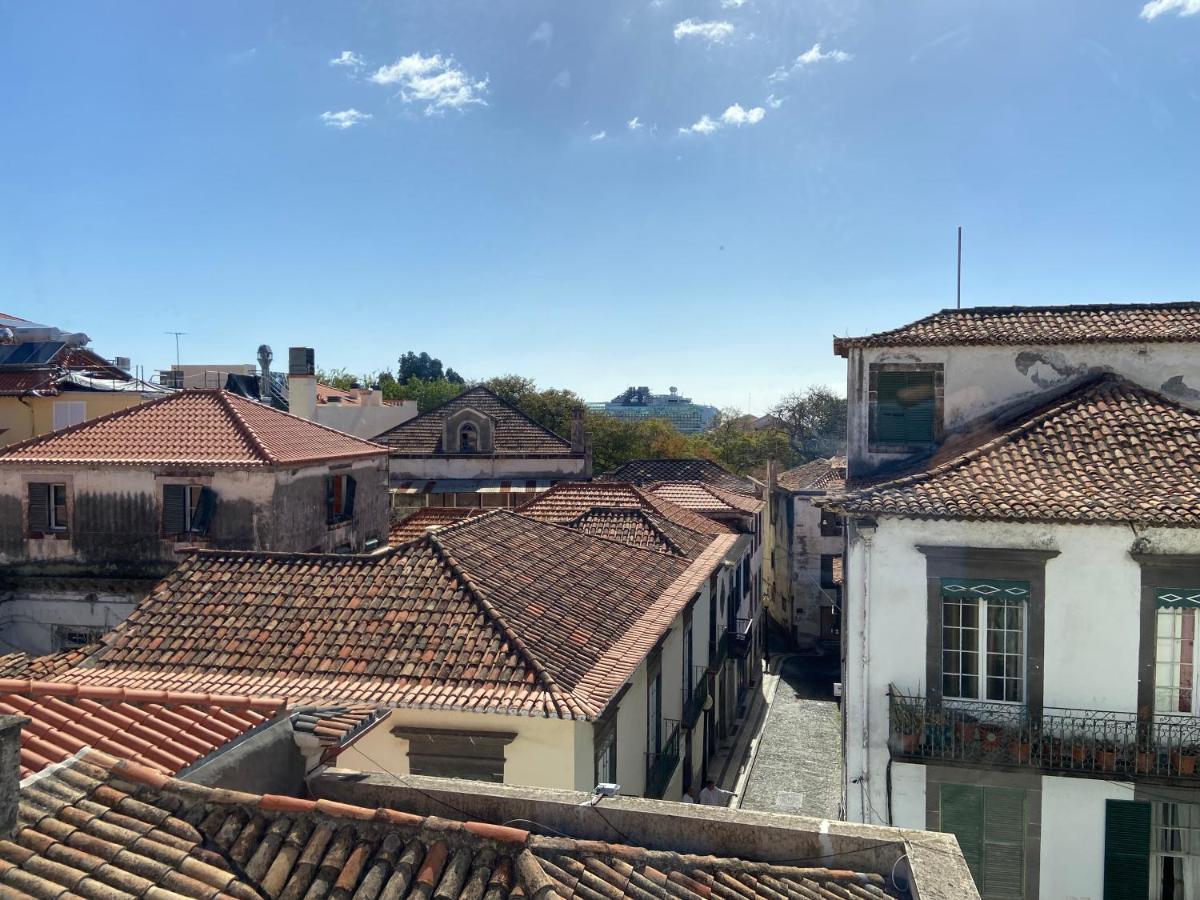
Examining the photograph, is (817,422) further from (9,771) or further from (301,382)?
(9,771)

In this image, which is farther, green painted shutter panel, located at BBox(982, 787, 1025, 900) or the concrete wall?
the concrete wall

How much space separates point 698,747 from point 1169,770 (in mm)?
10963

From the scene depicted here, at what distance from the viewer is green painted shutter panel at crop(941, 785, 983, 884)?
38.9 ft

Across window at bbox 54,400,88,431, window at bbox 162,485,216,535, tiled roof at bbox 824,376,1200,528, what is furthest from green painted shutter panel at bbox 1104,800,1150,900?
window at bbox 54,400,88,431

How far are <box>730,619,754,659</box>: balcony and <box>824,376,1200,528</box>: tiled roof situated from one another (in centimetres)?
1299

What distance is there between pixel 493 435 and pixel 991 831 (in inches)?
1129

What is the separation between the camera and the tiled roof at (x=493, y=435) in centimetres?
3794

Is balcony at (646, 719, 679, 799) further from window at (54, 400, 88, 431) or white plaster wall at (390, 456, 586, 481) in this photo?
window at (54, 400, 88, 431)

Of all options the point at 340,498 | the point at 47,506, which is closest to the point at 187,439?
the point at 47,506

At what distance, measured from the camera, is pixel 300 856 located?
5.67 metres

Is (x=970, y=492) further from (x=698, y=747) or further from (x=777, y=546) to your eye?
(x=777, y=546)

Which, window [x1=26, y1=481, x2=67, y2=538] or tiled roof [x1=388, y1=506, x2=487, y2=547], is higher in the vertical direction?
window [x1=26, y1=481, x2=67, y2=538]

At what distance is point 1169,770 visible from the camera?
11.1 meters

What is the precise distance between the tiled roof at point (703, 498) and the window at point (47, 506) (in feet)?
53.4
